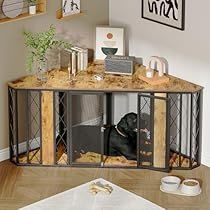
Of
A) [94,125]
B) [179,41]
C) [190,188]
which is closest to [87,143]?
[94,125]

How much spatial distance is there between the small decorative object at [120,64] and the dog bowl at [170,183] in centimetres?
98

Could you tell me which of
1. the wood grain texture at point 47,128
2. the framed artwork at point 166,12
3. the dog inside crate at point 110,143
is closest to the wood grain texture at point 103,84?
the wood grain texture at point 47,128

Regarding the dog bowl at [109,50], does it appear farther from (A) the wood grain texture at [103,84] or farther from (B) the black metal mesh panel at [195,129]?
(B) the black metal mesh panel at [195,129]

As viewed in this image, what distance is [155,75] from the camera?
6.14 metres

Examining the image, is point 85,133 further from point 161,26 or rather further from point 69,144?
point 161,26

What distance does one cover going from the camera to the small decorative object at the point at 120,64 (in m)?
6.16

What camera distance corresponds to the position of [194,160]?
6.13m

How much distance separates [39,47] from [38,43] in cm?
3

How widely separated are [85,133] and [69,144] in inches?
6.3

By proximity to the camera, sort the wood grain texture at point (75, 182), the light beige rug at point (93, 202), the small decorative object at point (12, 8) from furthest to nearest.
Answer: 1. the small decorative object at point (12, 8)
2. the wood grain texture at point (75, 182)
3. the light beige rug at point (93, 202)

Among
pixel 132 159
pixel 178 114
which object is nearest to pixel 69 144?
pixel 132 159

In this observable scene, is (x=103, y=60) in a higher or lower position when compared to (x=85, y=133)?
higher

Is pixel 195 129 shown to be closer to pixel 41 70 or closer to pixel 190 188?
pixel 190 188

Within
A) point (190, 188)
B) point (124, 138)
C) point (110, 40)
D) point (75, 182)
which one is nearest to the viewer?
point (190, 188)
